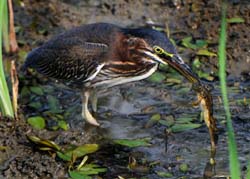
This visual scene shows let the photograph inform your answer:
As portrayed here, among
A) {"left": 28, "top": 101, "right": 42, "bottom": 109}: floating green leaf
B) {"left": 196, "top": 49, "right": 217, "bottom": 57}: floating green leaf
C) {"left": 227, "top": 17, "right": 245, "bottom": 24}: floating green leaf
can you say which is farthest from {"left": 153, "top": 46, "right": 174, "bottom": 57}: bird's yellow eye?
{"left": 227, "top": 17, "right": 245, "bottom": 24}: floating green leaf

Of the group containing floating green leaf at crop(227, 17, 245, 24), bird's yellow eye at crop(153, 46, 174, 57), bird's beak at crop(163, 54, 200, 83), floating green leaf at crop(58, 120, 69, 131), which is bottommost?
floating green leaf at crop(58, 120, 69, 131)

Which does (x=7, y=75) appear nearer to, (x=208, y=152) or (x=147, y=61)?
(x=147, y=61)

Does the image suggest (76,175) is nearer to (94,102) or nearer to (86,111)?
(86,111)

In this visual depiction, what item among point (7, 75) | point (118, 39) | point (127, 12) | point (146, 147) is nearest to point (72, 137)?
point (146, 147)

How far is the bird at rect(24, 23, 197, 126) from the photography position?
7473mm

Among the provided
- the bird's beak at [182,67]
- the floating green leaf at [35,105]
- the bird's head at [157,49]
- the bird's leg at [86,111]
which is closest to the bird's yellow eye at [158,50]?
the bird's head at [157,49]

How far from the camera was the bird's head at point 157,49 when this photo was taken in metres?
7.06

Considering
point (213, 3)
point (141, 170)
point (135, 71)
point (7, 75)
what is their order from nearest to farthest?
point (141, 170) → point (135, 71) → point (7, 75) → point (213, 3)

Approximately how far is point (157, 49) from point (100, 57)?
649mm

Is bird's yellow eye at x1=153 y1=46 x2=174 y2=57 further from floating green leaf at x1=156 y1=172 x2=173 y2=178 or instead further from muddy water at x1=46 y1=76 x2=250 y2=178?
floating green leaf at x1=156 y1=172 x2=173 y2=178

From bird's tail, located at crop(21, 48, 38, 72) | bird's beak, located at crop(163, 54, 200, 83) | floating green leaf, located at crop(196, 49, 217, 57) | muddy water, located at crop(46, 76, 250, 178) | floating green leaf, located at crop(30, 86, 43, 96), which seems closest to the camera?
muddy water, located at crop(46, 76, 250, 178)

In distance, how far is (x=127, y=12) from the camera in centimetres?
984

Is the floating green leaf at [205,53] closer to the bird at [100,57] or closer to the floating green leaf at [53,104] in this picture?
the bird at [100,57]

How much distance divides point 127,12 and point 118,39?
7.48 ft
